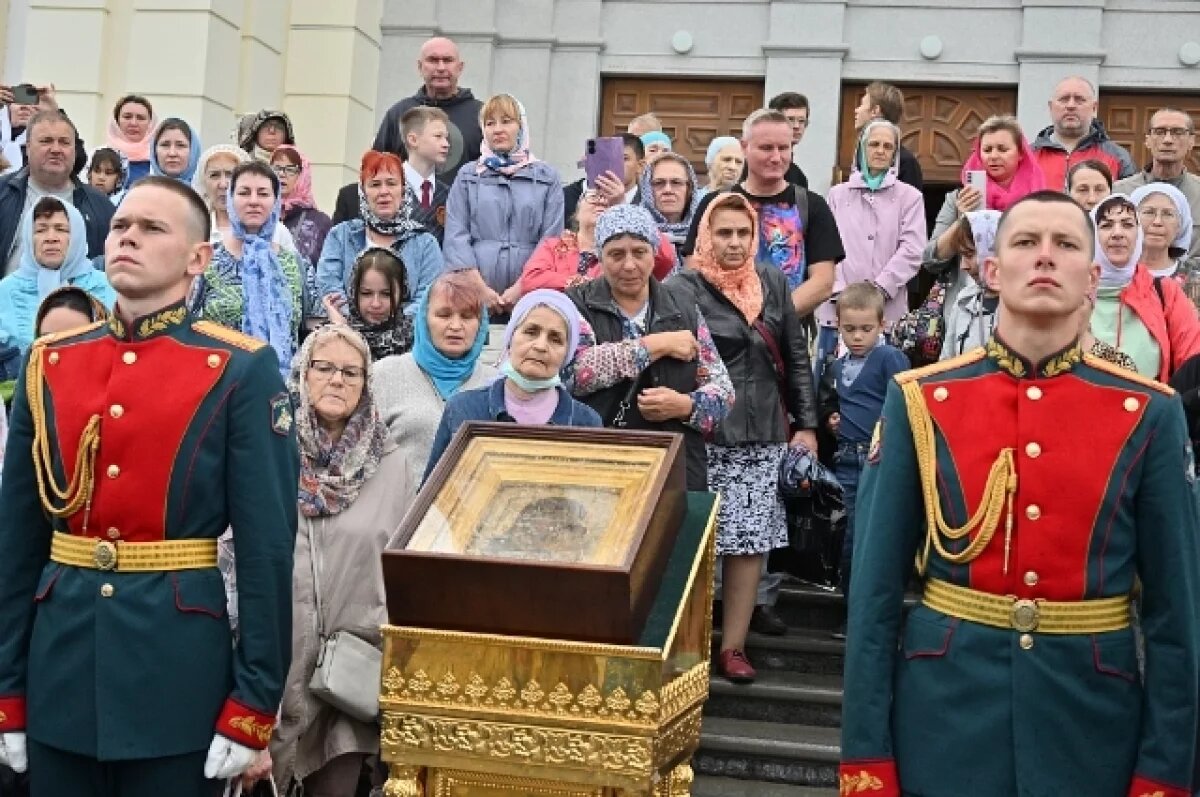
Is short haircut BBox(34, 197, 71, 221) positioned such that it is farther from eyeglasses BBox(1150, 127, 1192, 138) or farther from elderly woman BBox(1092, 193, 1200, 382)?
eyeglasses BBox(1150, 127, 1192, 138)

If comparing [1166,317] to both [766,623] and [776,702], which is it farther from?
[776,702]

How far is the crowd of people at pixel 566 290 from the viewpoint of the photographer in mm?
6051

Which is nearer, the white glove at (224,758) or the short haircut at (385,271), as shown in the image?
the white glove at (224,758)

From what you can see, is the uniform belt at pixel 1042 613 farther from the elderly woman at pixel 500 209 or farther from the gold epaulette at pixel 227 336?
the elderly woman at pixel 500 209

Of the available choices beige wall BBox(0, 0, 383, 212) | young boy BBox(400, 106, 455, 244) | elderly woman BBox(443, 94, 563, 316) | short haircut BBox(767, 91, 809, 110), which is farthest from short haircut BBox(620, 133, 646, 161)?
beige wall BBox(0, 0, 383, 212)

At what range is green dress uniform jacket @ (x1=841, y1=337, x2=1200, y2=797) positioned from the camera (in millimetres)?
3859

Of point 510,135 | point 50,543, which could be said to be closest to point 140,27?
point 510,135

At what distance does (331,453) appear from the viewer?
238 inches

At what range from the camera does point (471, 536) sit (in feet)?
14.1

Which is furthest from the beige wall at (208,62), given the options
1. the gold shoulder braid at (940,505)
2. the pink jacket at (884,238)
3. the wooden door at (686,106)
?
the gold shoulder braid at (940,505)

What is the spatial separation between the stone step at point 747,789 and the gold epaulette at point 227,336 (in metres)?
2.98

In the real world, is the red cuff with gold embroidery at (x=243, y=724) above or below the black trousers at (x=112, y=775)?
above

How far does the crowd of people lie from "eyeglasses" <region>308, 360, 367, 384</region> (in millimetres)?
17

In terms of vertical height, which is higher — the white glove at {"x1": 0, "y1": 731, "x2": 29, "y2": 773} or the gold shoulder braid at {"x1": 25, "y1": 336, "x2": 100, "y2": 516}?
the gold shoulder braid at {"x1": 25, "y1": 336, "x2": 100, "y2": 516}
